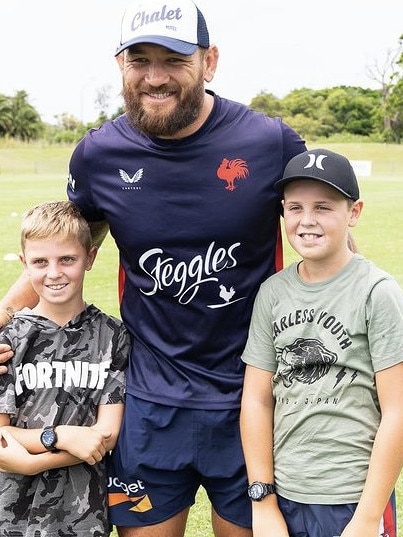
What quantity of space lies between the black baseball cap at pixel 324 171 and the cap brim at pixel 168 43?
21.9 inches

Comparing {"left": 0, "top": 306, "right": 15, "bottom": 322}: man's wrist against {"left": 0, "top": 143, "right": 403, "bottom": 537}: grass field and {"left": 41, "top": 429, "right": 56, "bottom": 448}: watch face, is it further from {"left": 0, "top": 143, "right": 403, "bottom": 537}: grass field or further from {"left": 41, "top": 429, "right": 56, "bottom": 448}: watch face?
{"left": 0, "top": 143, "right": 403, "bottom": 537}: grass field

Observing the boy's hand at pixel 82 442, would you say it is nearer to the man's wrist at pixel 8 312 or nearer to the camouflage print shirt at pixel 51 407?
the camouflage print shirt at pixel 51 407

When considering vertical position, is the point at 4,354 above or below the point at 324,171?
below

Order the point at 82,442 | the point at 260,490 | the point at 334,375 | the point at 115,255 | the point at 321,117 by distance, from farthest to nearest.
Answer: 1. the point at 321,117
2. the point at 115,255
3. the point at 82,442
4. the point at 260,490
5. the point at 334,375

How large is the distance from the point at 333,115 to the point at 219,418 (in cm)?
7380

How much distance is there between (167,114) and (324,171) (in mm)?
630

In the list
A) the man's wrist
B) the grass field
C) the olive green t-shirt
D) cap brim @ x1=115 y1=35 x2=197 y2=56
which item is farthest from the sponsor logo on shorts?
cap brim @ x1=115 y1=35 x2=197 y2=56

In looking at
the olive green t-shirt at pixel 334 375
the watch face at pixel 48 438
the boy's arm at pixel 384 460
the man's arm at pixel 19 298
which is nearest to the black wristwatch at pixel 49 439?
the watch face at pixel 48 438

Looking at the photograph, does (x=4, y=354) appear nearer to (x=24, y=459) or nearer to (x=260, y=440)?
(x=24, y=459)

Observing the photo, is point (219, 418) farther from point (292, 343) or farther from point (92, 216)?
point (92, 216)

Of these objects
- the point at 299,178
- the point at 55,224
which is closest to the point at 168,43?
the point at 299,178

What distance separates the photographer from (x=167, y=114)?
9.81 feet

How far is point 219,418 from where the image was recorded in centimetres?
315

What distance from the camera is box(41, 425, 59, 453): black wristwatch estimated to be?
2.96 metres
